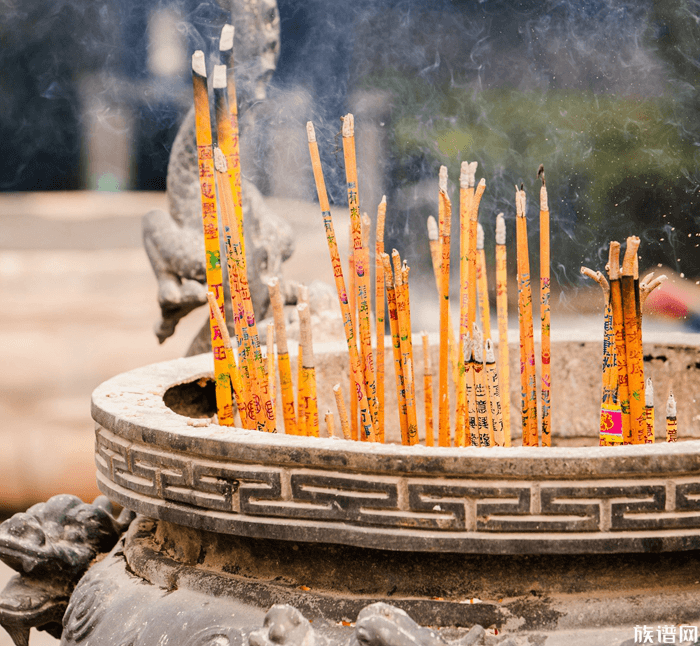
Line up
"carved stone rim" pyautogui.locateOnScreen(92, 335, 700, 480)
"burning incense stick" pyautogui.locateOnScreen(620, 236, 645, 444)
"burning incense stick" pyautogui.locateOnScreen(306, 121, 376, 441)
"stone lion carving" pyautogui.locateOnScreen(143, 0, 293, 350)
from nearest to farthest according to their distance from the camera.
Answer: "carved stone rim" pyautogui.locateOnScreen(92, 335, 700, 480), "burning incense stick" pyautogui.locateOnScreen(620, 236, 645, 444), "burning incense stick" pyautogui.locateOnScreen(306, 121, 376, 441), "stone lion carving" pyautogui.locateOnScreen(143, 0, 293, 350)

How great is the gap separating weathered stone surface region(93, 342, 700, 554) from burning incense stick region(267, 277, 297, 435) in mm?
233

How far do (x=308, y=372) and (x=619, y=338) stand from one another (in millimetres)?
426

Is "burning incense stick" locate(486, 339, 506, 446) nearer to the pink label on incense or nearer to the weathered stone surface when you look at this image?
the pink label on incense

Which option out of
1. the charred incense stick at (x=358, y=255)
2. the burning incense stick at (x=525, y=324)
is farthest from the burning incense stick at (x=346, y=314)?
the burning incense stick at (x=525, y=324)

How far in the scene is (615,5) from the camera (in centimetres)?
231

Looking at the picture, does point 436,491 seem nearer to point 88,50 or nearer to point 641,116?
point 641,116

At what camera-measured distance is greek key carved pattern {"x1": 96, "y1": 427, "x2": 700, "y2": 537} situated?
823 mm

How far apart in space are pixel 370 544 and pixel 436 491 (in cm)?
Answer: 9

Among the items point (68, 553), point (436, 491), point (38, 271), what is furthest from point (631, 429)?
point (38, 271)

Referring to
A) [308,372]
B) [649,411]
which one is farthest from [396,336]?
[649,411]

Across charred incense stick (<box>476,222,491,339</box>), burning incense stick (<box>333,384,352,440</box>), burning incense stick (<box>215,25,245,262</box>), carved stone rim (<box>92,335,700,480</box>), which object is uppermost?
burning incense stick (<box>215,25,245,262</box>)

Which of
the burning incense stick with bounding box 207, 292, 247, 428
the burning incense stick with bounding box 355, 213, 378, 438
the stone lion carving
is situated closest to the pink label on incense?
the burning incense stick with bounding box 355, 213, 378, 438

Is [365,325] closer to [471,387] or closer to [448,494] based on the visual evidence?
[471,387]

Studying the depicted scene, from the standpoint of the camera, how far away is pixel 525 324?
1204 mm
